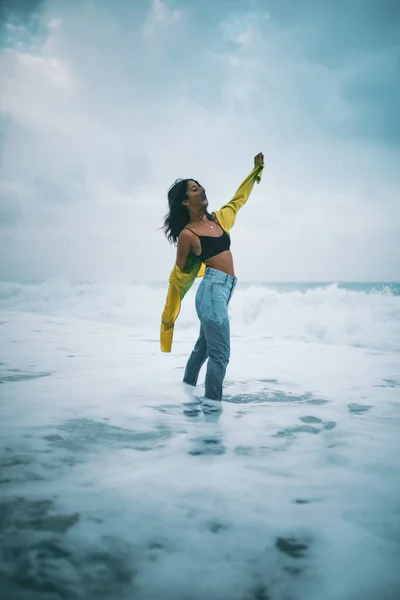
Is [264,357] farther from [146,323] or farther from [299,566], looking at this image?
[146,323]

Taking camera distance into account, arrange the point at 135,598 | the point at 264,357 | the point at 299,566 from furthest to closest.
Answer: the point at 264,357 < the point at 299,566 < the point at 135,598

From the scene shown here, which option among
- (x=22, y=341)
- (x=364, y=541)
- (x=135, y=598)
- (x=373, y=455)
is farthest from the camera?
(x=22, y=341)

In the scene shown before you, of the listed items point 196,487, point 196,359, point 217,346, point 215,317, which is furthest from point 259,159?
point 196,487

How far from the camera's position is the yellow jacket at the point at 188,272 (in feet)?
11.7

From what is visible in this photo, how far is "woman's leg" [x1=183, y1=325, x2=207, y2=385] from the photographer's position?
12.4 feet

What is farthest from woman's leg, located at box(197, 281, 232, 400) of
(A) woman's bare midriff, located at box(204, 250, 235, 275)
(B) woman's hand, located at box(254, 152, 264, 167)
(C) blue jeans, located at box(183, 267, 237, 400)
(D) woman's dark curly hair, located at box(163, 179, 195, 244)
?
(B) woman's hand, located at box(254, 152, 264, 167)

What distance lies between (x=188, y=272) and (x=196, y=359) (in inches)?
38.4

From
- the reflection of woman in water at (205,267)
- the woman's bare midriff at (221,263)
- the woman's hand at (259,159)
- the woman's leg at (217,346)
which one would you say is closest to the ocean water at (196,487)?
the woman's leg at (217,346)

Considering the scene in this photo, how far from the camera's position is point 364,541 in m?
1.53

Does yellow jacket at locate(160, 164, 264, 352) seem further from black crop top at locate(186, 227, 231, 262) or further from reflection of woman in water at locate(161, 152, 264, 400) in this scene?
black crop top at locate(186, 227, 231, 262)

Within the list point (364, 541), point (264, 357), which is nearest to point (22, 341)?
point (264, 357)

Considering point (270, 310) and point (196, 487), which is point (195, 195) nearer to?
point (196, 487)

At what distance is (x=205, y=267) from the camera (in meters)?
3.48

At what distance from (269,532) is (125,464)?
94 cm
